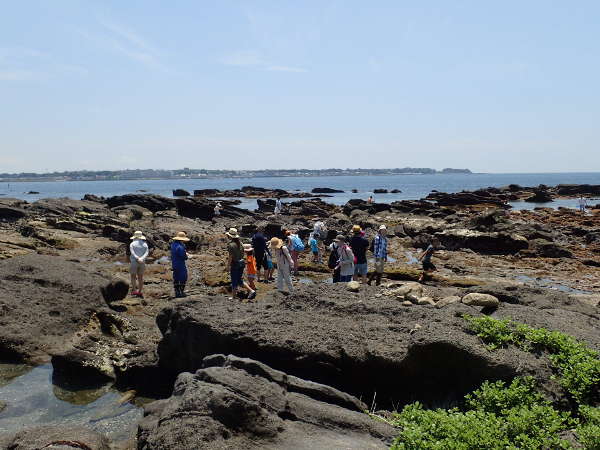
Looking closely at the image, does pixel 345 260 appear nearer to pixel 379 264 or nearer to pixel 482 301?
pixel 379 264

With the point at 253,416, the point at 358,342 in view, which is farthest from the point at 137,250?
the point at 253,416

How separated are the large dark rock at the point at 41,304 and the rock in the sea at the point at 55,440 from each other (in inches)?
164

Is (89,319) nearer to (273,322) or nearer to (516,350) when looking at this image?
(273,322)

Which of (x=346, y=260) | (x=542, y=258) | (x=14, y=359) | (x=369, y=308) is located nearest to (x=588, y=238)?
(x=542, y=258)

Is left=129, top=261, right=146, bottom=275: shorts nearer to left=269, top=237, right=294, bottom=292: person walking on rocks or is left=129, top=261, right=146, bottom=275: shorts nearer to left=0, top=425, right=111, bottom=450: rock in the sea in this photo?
left=269, top=237, right=294, bottom=292: person walking on rocks

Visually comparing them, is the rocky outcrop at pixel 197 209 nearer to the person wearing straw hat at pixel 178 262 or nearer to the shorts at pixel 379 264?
the shorts at pixel 379 264

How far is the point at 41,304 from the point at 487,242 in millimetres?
22308

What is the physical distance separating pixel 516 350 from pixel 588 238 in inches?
1053

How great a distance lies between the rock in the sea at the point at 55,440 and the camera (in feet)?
18.9

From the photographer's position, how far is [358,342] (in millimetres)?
7941

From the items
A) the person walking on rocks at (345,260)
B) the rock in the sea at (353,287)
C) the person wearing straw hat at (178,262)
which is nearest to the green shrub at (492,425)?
the rock in the sea at (353,287)

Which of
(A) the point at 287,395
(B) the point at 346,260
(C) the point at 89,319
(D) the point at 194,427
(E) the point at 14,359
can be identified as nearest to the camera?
(D) the point at 194,427

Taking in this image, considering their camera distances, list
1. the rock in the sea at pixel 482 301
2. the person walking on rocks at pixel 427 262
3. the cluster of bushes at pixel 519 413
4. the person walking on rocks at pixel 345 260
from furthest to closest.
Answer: the person walking on rocks at pixel 427 262 < the person walking on rocks at pixel 345 260 < the rock in the sea at pixel 482 301 < the cluster of bushes at pixel 519 413

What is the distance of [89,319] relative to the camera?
36.5ft
